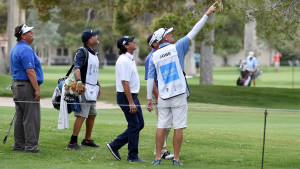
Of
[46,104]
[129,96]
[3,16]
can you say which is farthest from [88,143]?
[3,16]

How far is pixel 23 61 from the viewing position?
10.8 meters

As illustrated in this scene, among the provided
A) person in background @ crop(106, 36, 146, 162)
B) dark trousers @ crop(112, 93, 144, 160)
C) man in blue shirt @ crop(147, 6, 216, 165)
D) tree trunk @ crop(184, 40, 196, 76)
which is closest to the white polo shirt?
person in background @ crop(106, 36, 146, 162)

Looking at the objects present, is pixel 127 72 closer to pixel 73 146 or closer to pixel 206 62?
pixel 73 146

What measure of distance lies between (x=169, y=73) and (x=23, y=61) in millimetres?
2485

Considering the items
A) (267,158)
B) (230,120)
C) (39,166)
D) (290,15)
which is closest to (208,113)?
(230,120)

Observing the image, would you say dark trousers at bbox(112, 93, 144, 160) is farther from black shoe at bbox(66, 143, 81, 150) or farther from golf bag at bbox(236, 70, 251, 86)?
golf bag at bbox(236, 70, 251, 86)

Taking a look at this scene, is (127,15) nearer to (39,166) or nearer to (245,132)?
(245,132)

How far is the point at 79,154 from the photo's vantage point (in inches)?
435

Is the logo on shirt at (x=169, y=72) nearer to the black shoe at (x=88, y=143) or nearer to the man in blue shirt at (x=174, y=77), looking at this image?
the man in blue shirt at (x=174, y=77)

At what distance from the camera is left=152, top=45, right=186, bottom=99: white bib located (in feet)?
32.7

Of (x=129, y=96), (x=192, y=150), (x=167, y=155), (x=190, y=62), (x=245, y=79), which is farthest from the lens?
(x=190, y=62)

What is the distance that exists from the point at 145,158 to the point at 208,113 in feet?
37.9

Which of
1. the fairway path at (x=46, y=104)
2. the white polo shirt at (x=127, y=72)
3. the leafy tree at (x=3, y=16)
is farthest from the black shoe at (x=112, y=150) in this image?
the leafy tree at (x=3, y=16)

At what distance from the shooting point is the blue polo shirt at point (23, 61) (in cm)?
1082
